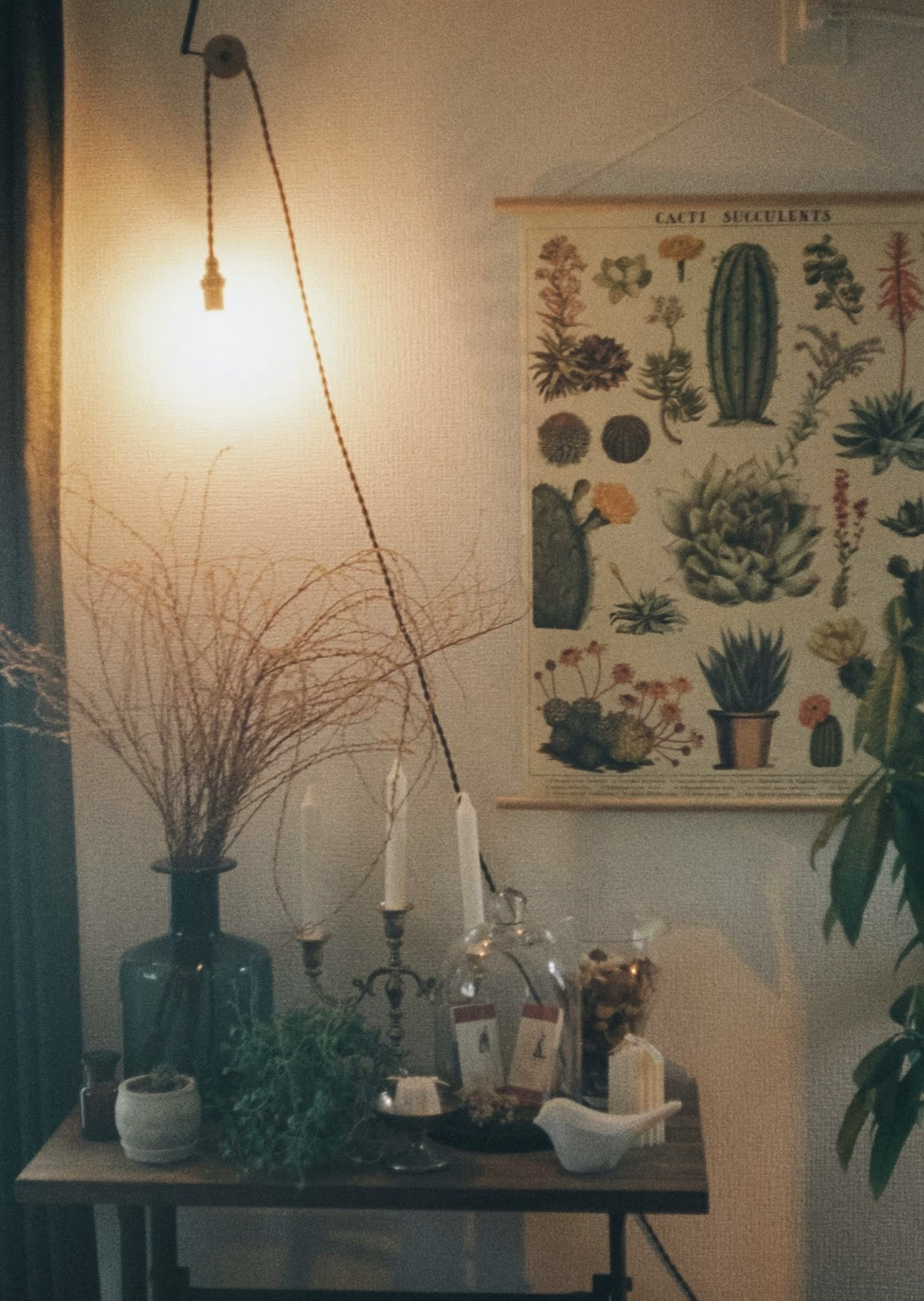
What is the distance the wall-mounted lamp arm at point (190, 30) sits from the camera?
1957 mm

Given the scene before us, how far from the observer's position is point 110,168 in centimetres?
207

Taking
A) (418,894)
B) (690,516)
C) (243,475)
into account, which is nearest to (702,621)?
(690,516)

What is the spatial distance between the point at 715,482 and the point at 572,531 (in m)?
0.24

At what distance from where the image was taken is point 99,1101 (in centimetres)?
173

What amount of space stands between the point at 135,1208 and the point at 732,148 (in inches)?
71.1

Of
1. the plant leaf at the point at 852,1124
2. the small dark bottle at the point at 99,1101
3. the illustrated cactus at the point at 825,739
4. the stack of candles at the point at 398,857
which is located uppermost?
the illustrated cactus at the point at 825,739

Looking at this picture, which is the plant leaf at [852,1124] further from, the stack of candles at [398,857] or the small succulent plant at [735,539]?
the small succulent plant at [735,539]

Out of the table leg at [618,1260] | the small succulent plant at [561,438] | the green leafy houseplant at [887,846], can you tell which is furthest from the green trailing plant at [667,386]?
the table leg at [618,1260]

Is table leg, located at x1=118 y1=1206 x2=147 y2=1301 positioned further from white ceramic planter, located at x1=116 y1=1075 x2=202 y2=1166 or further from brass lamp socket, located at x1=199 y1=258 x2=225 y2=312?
brass lamp socket, located at x1=199 y1=258 x2=225 y2=312

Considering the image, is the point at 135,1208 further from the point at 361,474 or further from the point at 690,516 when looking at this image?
the point at 690,516

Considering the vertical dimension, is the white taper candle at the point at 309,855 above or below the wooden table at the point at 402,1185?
above

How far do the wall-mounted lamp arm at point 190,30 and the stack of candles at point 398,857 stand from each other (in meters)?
1.15

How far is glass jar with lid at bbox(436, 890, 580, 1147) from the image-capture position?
5.70 feet

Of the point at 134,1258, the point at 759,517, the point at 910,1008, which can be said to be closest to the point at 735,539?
the point at 759,517
